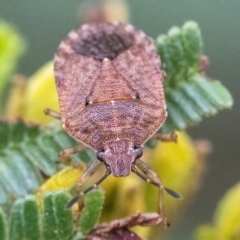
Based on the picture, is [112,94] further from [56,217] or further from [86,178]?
[56,217]

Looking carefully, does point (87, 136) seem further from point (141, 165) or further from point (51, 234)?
point (51, 234)

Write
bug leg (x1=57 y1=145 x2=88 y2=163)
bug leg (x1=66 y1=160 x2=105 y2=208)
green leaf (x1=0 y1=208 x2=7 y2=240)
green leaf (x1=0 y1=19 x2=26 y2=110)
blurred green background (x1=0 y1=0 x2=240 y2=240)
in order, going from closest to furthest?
green leaf (x1=0 y1=208 x2=7 y2=240)
bug leg (x1=66 y1=160 x2=105 y2=208)
bug leg (x1=57 y1=145 x2=88 y2=163)
green leaf (x1=0 y1=19 x2=26 y2=110)
blurred green background (x1=0 y1=0 x2=240 y2=240)

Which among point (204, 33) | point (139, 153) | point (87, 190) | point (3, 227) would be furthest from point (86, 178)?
point (204, 33)

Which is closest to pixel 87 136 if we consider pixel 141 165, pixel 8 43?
pixel 141 165

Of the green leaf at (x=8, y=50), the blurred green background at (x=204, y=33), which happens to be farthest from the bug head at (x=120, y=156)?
the blurred green background at (x=204, y=33)

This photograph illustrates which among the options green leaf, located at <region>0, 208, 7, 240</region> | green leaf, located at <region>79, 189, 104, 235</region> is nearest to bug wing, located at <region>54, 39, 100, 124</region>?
green leaf, located at <region>79, 189, 104, 235</region>

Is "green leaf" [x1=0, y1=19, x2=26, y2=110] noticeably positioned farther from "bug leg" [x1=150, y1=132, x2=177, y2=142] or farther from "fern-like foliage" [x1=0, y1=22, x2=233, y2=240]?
"bug leg" [x1=150, y1=132, x2=177, y2=142]

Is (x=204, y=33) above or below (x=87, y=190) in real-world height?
above
